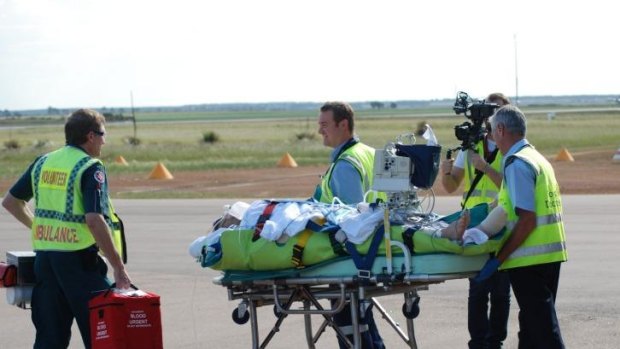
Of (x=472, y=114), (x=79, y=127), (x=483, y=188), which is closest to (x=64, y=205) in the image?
(x=79, y=127)

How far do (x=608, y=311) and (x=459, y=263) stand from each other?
13.6ft

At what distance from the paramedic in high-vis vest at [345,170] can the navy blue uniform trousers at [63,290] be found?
1.53m

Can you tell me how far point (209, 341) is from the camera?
905cm

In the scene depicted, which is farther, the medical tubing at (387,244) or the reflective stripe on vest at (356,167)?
the reflective stripe on vest at (356,167)

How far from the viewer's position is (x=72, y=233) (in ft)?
21.8

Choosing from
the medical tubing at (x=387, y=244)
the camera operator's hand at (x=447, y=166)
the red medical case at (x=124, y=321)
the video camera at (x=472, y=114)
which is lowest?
the red medical case at (x=124, y=321)

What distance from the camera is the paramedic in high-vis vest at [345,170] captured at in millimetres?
7180

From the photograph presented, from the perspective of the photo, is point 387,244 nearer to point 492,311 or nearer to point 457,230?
point 457,230

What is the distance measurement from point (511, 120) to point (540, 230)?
69 cm

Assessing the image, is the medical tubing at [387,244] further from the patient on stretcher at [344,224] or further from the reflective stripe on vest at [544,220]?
the reflective stripe on vest at [544,220]

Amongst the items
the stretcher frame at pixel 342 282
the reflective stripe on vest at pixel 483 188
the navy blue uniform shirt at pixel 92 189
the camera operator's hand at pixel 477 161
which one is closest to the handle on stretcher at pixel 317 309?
the stretcher frame at pixel 342 282

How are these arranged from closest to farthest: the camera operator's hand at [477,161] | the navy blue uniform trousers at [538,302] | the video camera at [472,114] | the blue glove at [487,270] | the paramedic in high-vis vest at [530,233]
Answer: the blue glove at [487,270] → the paramedic in high-vis vest at [530,233] → the navy blue uniform trousers at [538,302] → the video camera at [472,114] → the camera operator's hand at [477,161]

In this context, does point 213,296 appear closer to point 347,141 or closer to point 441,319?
point 441,319

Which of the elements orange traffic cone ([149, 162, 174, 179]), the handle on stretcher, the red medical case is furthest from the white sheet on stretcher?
orange traffic cone ([149, 162, 174, 179])
